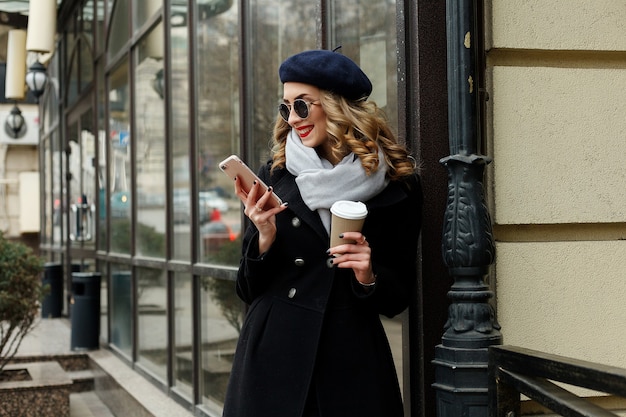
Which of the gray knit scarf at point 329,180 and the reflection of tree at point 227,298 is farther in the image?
the reflection of tree at point 227,298

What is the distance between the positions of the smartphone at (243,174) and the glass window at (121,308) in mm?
6185

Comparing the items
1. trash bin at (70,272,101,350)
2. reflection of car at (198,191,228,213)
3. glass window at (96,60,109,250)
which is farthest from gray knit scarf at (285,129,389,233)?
glass window at (96,60,109,250)

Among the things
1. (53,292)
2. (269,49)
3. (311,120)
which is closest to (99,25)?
(53,292)

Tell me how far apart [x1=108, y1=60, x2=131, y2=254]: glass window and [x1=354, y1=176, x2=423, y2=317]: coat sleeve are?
6.25 m

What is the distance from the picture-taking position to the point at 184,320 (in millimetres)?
7121

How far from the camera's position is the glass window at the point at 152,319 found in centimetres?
769

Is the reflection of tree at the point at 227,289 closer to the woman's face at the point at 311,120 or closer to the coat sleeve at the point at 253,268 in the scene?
the coat sleeve at the point at 253,268

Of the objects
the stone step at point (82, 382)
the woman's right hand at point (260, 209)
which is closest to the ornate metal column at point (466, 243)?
the woman's right hand at point (260, 209)

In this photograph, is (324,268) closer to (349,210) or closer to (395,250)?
(395,250)

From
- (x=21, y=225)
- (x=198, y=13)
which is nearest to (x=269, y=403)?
(x=198, y=13)

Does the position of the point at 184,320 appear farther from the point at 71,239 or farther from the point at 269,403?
the point at 71,239

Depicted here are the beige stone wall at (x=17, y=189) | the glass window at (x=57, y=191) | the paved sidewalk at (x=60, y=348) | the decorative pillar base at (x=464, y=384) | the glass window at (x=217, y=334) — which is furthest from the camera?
the beige stone wall at (x=17, y=189)

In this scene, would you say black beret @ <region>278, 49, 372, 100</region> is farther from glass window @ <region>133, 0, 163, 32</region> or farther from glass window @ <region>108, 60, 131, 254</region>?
glass window @ <region>108, 60, 131, 254</region>

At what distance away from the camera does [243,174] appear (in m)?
2.77
